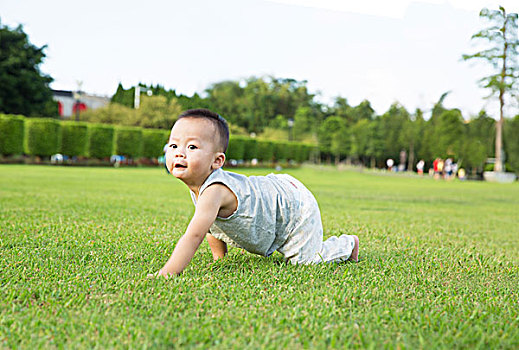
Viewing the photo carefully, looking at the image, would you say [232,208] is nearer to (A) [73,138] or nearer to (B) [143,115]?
(A) [73,138]

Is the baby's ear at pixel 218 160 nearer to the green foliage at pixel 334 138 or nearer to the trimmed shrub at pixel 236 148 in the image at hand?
the trimmed shrub at pixel 236 148

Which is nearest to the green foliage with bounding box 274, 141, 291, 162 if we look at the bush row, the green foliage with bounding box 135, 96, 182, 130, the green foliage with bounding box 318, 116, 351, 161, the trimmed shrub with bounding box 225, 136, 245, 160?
the trimmed shrub with bounding box 225, 136, 245, 160

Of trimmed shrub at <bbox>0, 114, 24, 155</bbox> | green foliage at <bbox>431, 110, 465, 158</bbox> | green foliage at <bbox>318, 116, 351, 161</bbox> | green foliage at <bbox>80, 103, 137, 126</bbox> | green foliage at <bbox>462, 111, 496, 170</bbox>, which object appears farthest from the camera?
green foliage at <bbox>318, 116, 351, 161</bbox>

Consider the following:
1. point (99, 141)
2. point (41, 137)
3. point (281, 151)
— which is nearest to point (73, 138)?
point (99, 141)

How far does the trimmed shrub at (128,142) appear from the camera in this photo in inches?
1076

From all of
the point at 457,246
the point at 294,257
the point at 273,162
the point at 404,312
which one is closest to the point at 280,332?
the point at 404,312

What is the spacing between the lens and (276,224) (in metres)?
2.66

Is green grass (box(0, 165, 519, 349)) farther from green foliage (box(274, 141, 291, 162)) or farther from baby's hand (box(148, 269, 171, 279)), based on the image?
green foliage (box(274, 141, 291, 162))

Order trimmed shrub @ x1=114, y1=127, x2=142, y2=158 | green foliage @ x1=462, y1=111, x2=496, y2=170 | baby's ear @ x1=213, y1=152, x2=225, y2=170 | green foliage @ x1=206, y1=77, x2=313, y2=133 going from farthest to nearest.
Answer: green foliage @ x1=206, y1=77, x2=313, y2=133 < green foliage @ x1=462, y1=111, x2=496, y2=170 < trimmed shrub @ x1=114, y1=127, x2=142, y2=158 < baby's ear @ x1=213, y1=152, x2=225, y2=170

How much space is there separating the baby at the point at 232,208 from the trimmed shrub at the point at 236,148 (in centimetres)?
3023

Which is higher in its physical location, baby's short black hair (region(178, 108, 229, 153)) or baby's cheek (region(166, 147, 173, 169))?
baby's short black hair (region(178, 108, 229, 153))

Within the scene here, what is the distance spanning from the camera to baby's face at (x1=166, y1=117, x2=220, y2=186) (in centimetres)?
232

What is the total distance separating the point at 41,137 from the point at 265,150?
57.5 feet

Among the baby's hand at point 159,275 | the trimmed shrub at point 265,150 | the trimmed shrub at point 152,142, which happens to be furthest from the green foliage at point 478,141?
the baby's hand at point 159,275
